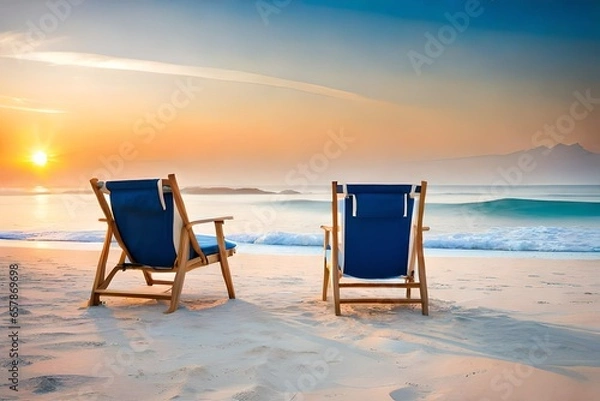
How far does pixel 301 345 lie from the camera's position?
2549 mm

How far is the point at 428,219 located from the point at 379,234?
9.83m

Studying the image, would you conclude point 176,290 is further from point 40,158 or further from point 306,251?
point 40,158

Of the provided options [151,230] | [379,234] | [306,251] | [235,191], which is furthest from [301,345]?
[235,191]

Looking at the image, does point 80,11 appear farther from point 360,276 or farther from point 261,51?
point 360,276

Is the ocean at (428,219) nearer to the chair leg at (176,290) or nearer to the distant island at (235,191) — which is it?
the distant island at (235,191)

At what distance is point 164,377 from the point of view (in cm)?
208

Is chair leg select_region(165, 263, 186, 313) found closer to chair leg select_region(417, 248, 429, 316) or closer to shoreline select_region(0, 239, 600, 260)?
chair leg select_region(417, 248, 429, 316)

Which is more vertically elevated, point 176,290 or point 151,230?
point 151,230

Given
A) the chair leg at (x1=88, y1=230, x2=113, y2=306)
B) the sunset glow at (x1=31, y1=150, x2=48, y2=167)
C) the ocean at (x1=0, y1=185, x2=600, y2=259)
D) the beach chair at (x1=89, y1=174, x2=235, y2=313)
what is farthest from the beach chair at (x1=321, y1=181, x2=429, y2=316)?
the sunset glow at (x1=31, y1=150, x2=48, y2=167)

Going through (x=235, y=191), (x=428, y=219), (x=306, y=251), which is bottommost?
(x=428, y=219)

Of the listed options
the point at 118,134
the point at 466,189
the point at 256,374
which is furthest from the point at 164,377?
the point at 466,189

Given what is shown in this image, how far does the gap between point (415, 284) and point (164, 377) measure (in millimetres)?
1854

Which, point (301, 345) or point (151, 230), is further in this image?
point (151, 230)

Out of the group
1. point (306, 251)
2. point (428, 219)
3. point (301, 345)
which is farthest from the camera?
point (428, 219)
